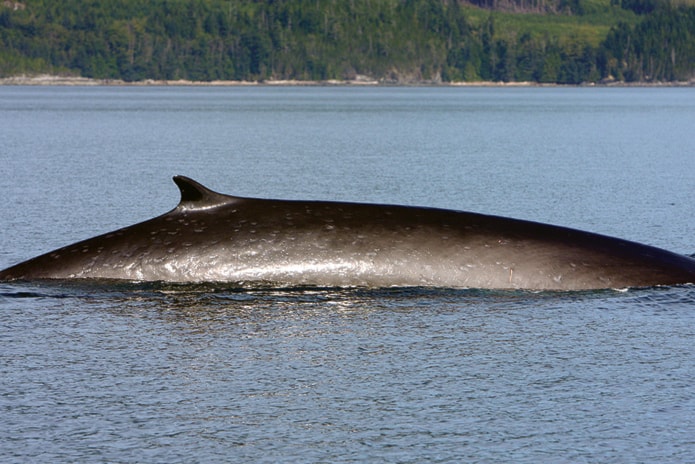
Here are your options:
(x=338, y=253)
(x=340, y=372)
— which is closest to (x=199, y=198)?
(x=338, y=253)

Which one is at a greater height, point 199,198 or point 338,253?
point 199,198

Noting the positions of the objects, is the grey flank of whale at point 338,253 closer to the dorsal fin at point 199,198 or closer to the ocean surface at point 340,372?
the dorsal fin at point 199,198

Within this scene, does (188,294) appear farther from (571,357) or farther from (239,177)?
(239,177)

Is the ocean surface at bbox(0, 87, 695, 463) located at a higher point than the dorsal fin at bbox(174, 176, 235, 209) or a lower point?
lower

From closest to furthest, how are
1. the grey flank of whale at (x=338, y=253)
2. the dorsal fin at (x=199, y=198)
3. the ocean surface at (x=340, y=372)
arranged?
→ 1. the ocean surface at (x=340, y=372)
2. the grey flank of whale at (x=338, y=253)
3. the dorsal fin at (x=199, y=198)

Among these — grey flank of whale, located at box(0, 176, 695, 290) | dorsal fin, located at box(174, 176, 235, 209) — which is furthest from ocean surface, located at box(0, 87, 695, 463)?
dorsal fin, located at box(174, 176, 235, 209)

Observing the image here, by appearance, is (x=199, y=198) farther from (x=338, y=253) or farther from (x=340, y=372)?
(x=340, y=372)

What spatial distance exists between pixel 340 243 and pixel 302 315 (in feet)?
4.35

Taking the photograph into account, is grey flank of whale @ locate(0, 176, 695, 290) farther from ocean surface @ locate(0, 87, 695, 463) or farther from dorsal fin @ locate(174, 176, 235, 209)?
ocean surface @ locate(0, 87, 695, 463)

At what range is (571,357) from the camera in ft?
35.4

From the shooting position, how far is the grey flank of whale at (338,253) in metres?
13.3

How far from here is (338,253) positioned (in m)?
13.3

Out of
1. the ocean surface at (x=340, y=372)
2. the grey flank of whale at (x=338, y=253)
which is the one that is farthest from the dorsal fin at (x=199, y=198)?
the ocean surface at (x=340, y=372)

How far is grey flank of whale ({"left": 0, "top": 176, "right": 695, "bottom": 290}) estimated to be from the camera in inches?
522
